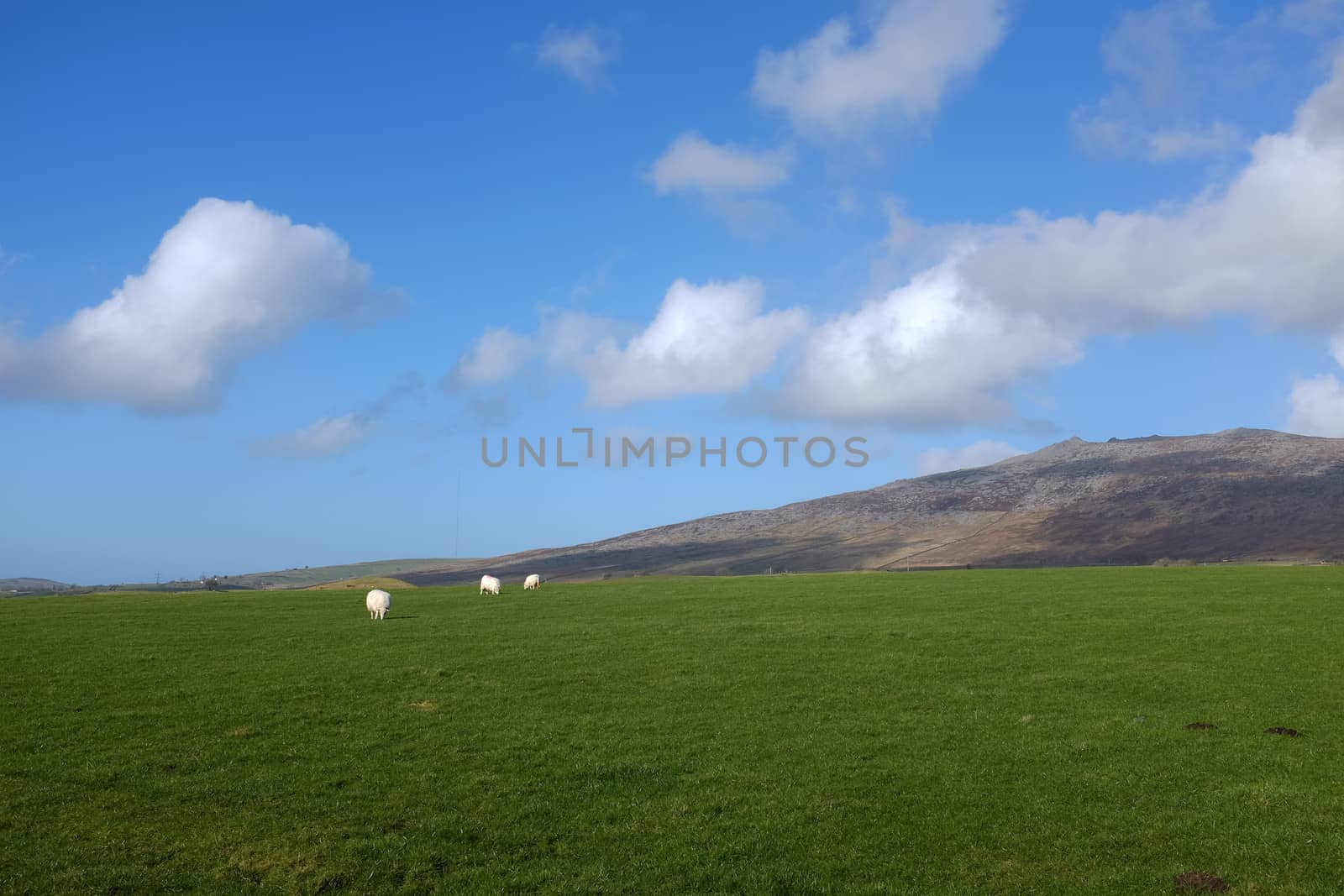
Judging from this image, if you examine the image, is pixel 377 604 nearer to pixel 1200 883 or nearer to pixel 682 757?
pixel 682 757

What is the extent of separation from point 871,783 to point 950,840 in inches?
99.5

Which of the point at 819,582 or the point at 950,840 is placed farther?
the point at 819,582

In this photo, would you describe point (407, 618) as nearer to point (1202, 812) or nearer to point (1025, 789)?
point (1025, 789)

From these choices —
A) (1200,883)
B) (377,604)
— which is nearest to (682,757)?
(1200,883)

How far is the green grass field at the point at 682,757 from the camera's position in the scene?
13.0 metres

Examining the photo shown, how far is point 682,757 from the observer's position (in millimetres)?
18047

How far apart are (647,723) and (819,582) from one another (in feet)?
105

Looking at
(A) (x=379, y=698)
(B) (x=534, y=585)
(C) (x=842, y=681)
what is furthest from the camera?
(B) (x=534, y=585)

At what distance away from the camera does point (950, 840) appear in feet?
45.8

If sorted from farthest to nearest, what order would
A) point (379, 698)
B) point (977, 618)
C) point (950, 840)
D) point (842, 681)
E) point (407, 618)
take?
point (407, 618) → point (977, 618) → point (842, 681) → point (379, 698) → point (950, 840)

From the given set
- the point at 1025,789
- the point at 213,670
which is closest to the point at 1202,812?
the point at 1025,789

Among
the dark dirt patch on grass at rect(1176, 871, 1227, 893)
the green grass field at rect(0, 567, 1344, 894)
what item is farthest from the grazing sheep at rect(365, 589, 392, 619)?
the dark dirt patch on grass at rect(1176, 871, 1227, 893)

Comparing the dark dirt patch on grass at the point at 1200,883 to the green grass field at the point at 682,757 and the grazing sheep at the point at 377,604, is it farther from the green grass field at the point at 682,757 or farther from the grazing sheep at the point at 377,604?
the grazing sheep at the point at 377,604

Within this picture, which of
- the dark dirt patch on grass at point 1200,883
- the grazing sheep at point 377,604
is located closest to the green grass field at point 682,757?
the dark dirt patch on grass at point 1200,883
